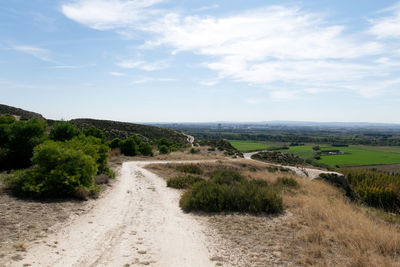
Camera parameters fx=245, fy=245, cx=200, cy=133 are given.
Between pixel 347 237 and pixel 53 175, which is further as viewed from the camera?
pixel 53 175

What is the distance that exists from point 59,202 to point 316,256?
851 cm

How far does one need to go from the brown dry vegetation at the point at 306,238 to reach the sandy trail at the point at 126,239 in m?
0.75

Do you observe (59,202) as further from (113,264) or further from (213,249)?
(213,249)

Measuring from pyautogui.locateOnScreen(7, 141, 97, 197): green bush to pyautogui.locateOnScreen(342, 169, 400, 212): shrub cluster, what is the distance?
13029 mm

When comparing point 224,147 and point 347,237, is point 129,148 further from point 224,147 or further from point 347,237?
point 224,147

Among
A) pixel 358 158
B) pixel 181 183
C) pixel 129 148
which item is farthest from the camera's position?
pixel 358 158

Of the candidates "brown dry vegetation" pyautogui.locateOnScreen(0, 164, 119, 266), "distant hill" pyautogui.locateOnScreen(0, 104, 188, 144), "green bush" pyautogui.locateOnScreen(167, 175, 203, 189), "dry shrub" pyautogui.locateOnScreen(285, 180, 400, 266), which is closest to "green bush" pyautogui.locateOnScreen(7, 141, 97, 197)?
"brown dry vegetation" pyautogui.locateOnScreen(0, 164, 119, 266)

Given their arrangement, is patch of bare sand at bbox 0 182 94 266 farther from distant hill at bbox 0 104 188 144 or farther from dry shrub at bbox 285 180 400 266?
distant hill at bbox 0 104 188 144

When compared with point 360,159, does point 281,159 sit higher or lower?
higher

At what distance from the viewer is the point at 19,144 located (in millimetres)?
15516

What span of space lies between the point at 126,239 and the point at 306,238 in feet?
15.4

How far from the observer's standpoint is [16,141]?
15.5m

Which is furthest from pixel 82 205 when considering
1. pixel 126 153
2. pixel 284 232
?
pixel 126 153

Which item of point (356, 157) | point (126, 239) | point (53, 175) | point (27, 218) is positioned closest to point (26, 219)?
point (27, 218)
